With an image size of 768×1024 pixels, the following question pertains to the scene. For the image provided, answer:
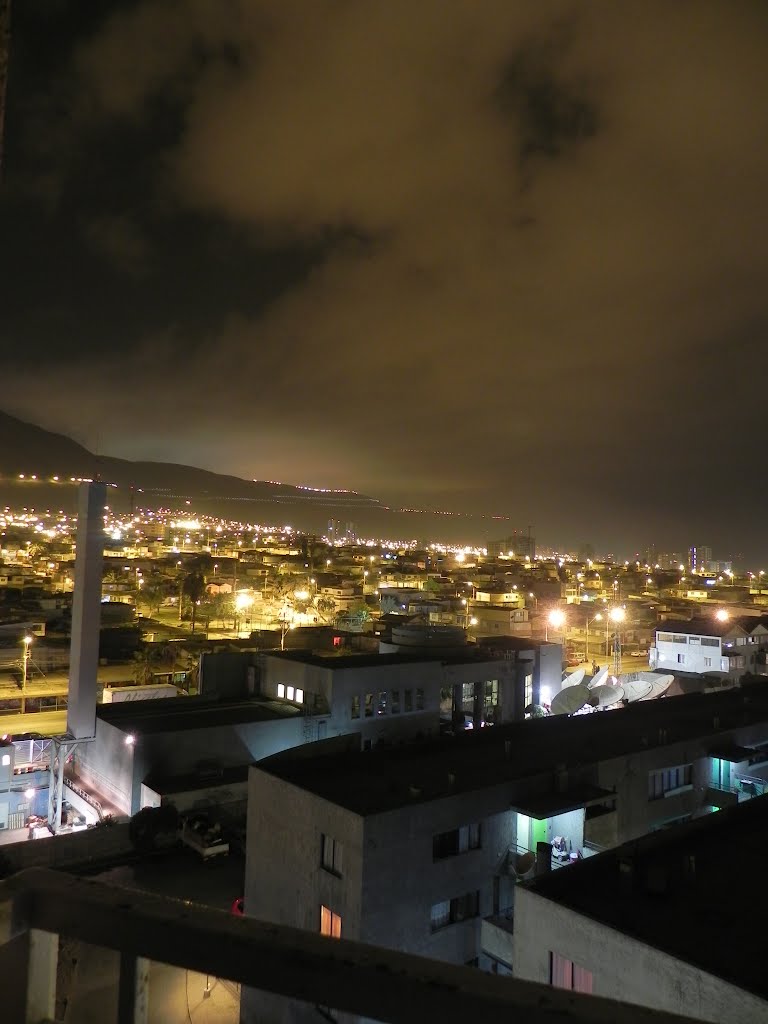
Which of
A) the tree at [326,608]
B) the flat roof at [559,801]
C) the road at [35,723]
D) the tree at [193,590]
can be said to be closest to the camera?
the flat roof at [559,801]

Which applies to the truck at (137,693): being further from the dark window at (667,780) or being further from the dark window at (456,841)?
the dark window at (667,780)

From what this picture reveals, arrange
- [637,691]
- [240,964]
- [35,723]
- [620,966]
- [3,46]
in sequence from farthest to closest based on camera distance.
Result: [637,691] < [35,723] < [620,966] < [3,46] < [240,964]

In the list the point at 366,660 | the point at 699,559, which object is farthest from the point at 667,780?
the point at 699,559

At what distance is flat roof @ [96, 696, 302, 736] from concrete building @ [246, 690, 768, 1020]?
3158mm

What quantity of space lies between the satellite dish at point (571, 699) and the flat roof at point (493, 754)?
6.96 ft

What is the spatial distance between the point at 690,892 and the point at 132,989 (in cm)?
498

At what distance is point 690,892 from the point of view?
4914 millimetres

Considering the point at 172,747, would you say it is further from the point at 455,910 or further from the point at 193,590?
the point at 193,590

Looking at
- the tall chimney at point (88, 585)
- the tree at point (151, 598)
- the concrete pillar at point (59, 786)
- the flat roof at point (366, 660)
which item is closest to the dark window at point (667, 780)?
the flat roof at point (366, 660)

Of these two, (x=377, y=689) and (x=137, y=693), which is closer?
(x=377, y=689)

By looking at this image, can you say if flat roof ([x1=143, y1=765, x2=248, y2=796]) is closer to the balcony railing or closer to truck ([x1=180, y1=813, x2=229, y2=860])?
truck ([x1=180, y1=813, x2=229, y2=860])

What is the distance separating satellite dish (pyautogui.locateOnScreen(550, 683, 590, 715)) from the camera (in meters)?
14.2

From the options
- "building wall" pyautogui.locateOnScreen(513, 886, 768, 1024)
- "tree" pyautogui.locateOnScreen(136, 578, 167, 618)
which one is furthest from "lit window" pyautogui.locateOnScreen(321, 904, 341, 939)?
"tree" pyautogui.locateOnScreen(136, 578, 167, 618)

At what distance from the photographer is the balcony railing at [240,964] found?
83cm
